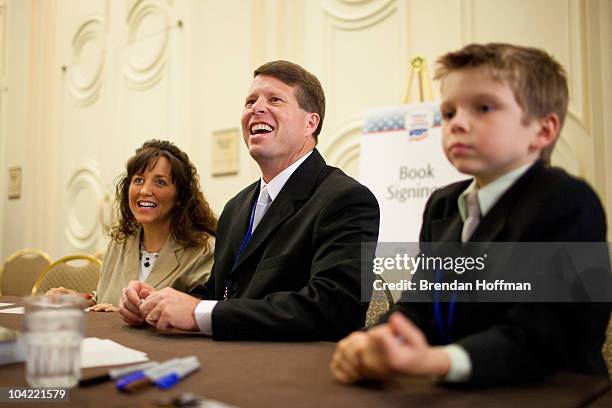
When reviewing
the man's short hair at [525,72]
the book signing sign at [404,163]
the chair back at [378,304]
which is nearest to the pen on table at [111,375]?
the man's short hair at [525,72]

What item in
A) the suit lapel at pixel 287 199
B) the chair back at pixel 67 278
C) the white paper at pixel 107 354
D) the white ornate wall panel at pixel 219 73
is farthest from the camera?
the white ornate wall panel at pixel 219 73

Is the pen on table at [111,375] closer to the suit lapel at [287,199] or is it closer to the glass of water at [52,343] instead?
the glass of water at [52,343]

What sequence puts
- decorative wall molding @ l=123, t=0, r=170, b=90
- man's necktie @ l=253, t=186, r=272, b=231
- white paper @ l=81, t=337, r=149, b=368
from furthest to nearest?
decorative wall molding @ l=123, t=0, r=170, b=90
man's necktie @ l=253, t=186, r=272, b=231
white paper @ l=81, t=337, r=149, b=368

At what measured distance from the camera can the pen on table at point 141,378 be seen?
84 cm

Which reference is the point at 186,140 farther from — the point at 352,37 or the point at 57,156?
the point at 57,156

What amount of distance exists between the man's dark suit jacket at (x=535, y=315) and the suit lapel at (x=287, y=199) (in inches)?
28.7

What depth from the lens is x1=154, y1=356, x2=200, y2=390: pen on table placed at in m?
0.87

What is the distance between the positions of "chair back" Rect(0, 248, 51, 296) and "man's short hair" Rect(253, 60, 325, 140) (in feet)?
11.4

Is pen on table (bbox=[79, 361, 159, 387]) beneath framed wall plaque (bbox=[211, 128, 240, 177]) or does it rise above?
beneath

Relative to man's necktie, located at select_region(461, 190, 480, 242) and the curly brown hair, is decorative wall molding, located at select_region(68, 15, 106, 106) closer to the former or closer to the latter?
the curly brown hair

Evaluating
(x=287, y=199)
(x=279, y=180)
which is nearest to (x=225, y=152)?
(x=279, y=180)

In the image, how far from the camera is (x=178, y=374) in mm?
909

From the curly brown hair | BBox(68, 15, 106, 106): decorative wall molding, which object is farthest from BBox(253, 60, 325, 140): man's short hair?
BBox(68, 15, 106, 106): decorative wall molding

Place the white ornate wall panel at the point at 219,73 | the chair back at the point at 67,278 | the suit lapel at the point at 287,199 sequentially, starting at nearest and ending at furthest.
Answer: the suit lapel at the point at 287,199 → the chair back at the point at 67,278 → the white ornate wall panel at the point at 219,73
